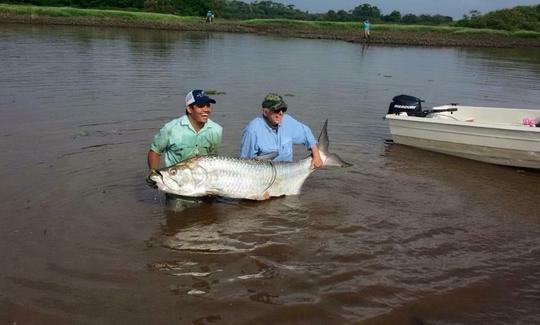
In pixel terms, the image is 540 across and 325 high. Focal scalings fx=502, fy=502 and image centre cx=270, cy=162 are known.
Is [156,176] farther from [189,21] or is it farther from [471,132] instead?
[189,21]

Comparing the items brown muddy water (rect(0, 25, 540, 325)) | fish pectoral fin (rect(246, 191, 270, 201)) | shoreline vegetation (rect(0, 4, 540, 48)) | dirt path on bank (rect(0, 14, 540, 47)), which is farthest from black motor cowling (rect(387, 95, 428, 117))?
shoreline vegetation (rect(0, 4, 540, 48))

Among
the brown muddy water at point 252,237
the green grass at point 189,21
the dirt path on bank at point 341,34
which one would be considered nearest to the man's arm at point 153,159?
the brown muddy water at point 252,237

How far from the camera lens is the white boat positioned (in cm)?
1032

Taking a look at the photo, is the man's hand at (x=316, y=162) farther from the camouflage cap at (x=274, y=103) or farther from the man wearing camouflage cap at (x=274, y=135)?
the camouflage cap at (x=274, y=103)

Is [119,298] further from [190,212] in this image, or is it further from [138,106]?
[138,106]

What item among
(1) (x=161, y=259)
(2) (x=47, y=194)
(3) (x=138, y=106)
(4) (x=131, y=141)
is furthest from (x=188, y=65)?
(1) (x=161, y=259)

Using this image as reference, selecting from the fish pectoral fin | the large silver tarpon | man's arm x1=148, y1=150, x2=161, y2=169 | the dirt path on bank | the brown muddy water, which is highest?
the dirt path on bank

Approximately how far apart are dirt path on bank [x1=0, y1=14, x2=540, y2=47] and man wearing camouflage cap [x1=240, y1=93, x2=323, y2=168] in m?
47.2

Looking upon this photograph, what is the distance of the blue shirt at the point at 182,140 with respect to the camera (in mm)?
6461

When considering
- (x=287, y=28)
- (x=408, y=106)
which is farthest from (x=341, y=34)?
(x=408, y=106)

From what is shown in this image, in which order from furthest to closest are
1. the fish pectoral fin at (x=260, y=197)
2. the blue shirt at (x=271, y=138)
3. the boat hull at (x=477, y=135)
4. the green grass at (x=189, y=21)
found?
1. the green grass at (x=189, y=21)
2. the boat hull at (x=477, y=135)
3. the blue shirt at (x=271, y=138)
4. the fish pectoral fin at (x=260, y=197)

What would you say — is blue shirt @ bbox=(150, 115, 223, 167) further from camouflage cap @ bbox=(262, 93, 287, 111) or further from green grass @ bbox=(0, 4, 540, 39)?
green grass @ bbox=(0, 4, 540, 39)

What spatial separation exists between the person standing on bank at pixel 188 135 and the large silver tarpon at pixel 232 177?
40 centimetres

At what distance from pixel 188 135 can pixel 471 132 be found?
277 inches
